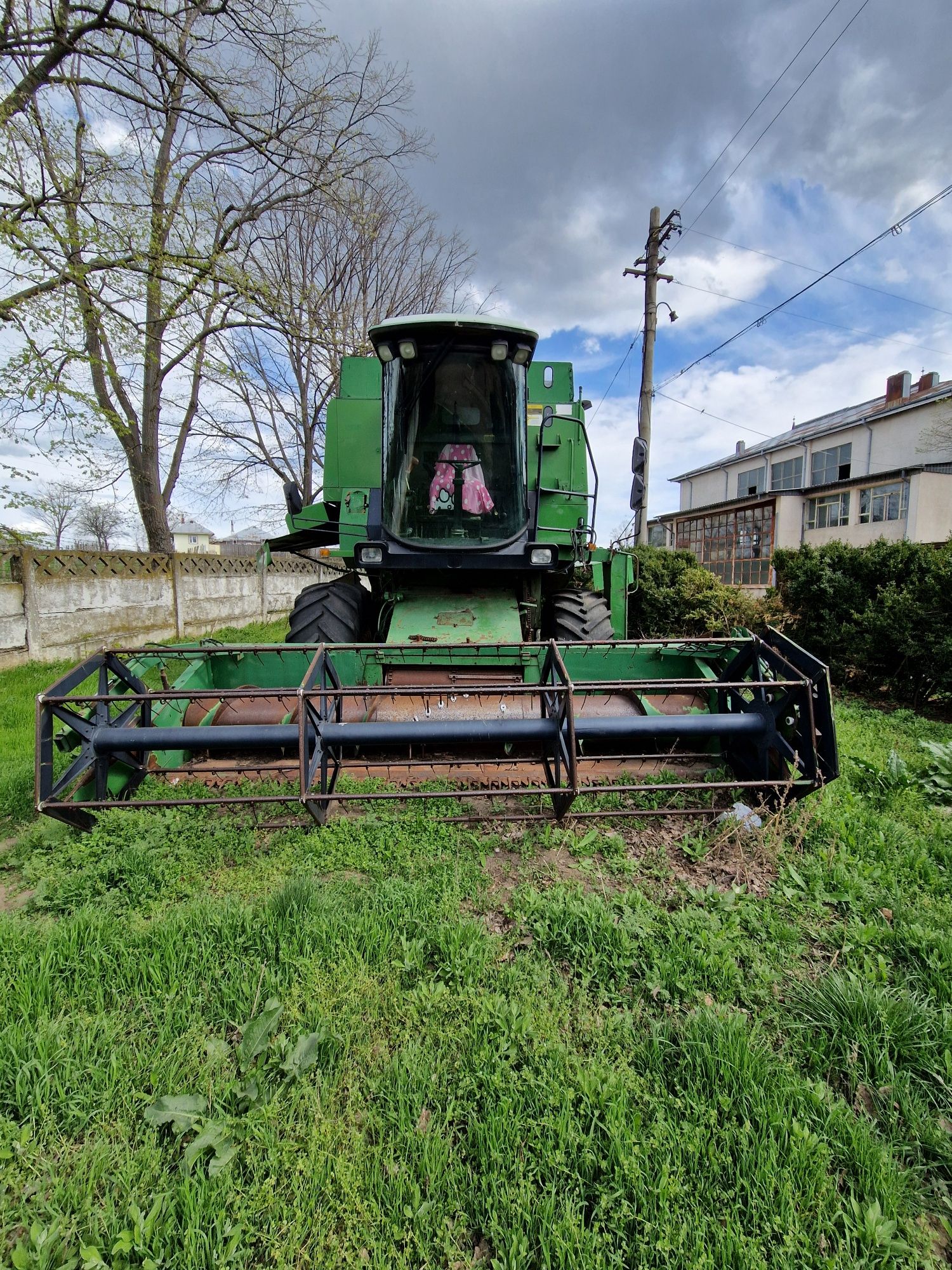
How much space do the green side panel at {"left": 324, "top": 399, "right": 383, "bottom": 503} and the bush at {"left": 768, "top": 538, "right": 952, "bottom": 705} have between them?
485 centimetres

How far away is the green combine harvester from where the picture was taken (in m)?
2.76

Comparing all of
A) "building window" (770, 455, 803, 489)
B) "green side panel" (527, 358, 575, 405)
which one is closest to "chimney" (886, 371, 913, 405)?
"building window" (770, 455, 803, 489)

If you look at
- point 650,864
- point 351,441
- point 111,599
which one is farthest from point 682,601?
point 111,599

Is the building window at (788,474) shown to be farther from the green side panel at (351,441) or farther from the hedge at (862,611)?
the green side panel at (351,441)

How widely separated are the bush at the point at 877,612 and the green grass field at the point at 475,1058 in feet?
11.4

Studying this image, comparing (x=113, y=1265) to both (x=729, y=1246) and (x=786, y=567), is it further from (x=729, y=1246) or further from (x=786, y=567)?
(x=786, y=567)

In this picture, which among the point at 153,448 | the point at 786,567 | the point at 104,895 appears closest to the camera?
the point at 104,895

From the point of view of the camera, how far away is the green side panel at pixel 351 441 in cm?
510

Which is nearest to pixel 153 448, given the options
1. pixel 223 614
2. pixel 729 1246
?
pixel 223 614

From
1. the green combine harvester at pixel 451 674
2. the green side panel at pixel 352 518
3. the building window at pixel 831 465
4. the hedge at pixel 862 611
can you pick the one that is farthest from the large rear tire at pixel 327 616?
the building window at pixel 831 465

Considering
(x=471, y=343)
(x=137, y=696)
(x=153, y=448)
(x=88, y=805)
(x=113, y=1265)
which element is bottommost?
(x=113, y=1265)

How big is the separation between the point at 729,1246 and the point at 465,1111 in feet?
2.06

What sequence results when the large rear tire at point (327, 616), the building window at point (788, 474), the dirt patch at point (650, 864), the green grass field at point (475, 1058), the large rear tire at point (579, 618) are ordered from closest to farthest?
1. the green grass field at point (475, 1058)
2. the dirt patch at point (650, 864)
3. the large rear tire at point (327, 616)
4. the large rear tire at point (579, 618)
5. the building window at point (788, 474)

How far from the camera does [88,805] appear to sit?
106 inches
